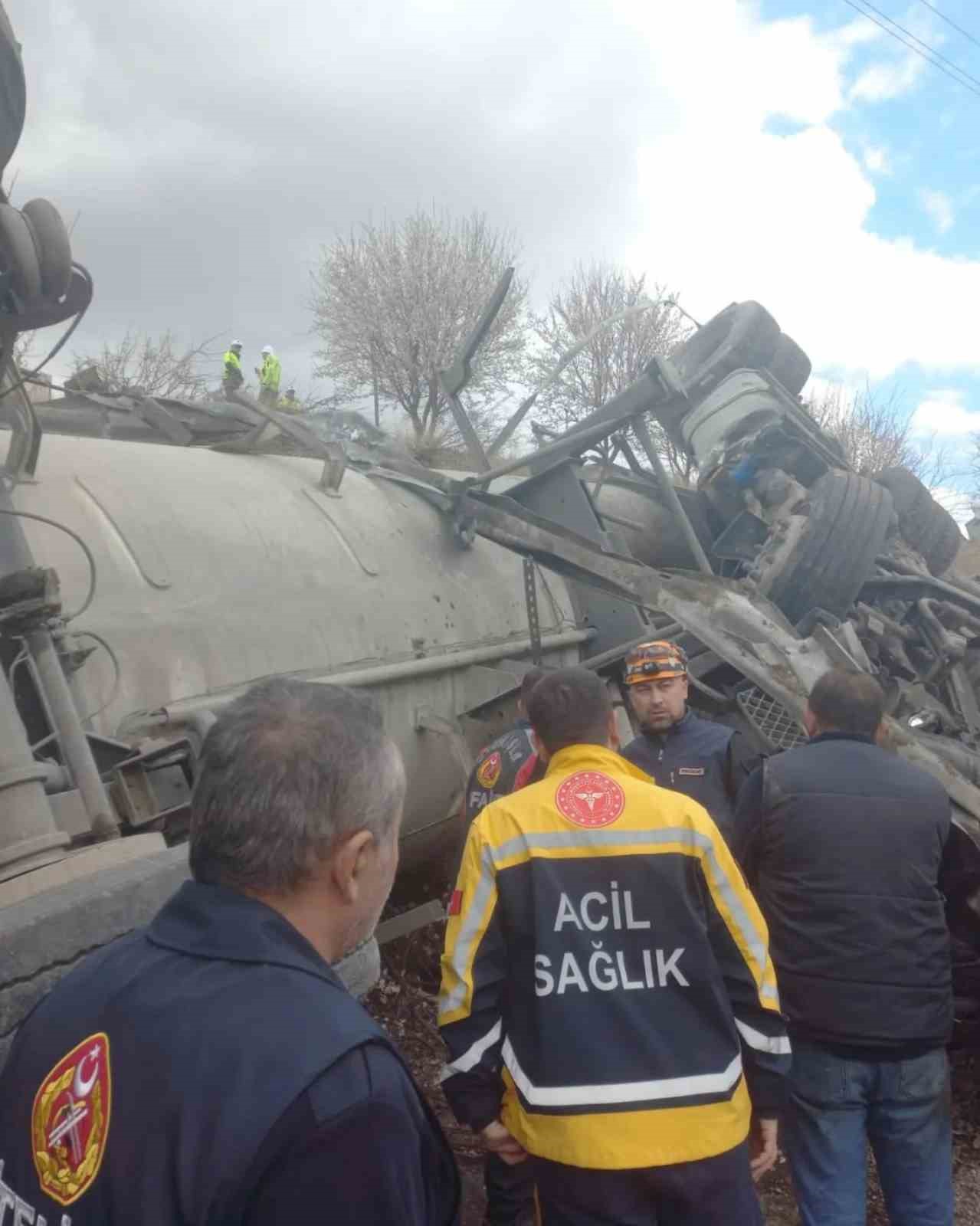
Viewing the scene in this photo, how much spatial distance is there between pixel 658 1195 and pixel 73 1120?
50.3 inches

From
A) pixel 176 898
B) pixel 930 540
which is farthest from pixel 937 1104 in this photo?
pixel 930 540

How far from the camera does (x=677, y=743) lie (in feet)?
11.5

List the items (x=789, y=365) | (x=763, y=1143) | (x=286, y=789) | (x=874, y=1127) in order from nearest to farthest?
(x=286, y=789), (x=763, y=1143), (x=874, y=1127), (x=789, y=365)

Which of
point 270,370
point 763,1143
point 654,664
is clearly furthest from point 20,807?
point 270,370

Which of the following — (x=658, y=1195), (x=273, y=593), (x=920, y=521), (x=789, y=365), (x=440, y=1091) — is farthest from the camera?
(x=789, y=365)

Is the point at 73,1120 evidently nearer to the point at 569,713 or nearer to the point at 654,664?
the point at 569,713

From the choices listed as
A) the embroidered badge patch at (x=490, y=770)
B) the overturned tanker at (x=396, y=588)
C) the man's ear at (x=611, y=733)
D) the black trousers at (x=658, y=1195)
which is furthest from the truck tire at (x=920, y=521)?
the black trousers at (x=658, y=1195)

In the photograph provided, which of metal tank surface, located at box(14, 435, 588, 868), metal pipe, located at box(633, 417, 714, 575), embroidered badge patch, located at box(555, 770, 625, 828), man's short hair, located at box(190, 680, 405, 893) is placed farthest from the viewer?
metal pipe, located at box(633, 417, 714, 575)

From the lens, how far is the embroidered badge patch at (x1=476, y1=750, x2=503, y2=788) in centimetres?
352

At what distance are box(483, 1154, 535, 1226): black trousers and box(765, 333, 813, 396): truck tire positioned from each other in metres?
5.25

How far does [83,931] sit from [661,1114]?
1.11 metres

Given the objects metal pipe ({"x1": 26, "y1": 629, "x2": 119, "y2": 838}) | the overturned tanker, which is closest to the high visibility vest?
the overturned tanker

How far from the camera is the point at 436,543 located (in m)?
5.15

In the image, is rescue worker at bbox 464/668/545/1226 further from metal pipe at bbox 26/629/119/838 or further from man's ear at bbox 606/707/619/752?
metal pipe at bbox 26/629/119/838
